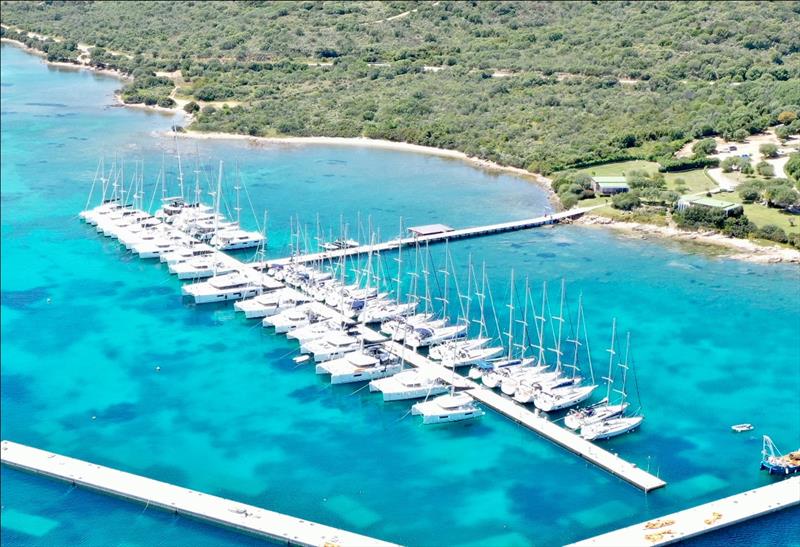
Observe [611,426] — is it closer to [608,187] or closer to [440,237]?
[440,237]

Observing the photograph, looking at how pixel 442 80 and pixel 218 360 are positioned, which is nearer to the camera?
pixel 218 360

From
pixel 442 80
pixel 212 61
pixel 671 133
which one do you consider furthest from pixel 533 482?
pixel 212 61

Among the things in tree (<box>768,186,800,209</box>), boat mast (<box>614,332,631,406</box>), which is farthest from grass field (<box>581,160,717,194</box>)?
boat mast (<box>614,332,631,406</box>)

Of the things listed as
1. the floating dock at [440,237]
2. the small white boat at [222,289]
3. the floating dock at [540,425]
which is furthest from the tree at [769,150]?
the small white boat at [222,289]

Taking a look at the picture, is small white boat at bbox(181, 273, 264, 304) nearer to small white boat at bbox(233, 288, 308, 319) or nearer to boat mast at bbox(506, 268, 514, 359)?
small white boat at bbox(233, 288, 308, 319)

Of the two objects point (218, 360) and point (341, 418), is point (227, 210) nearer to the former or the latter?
point (218, 360)
